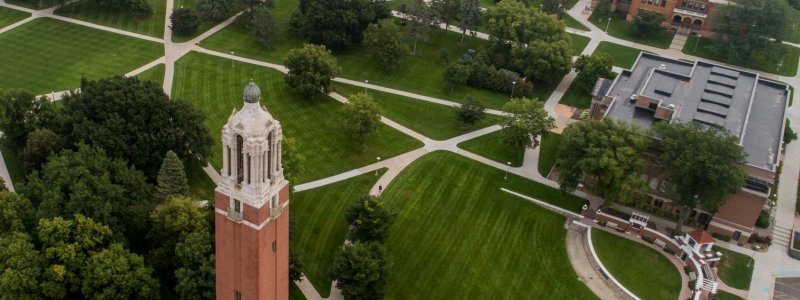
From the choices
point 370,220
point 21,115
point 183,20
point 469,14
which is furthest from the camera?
point 469,14

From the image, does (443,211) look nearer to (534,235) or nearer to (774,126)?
(534,235)

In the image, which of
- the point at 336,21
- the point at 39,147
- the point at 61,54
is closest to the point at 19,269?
the point at 39,147

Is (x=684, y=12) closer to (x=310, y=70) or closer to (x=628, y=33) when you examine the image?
(x=628, y=33)

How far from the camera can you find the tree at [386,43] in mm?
107750

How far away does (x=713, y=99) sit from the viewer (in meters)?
88.8

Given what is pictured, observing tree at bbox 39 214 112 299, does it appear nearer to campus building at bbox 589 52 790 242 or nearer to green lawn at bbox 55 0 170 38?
campus building at bbox 589 52 790 242

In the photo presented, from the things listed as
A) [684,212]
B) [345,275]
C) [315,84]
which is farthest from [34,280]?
[684,212]

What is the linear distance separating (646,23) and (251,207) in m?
105

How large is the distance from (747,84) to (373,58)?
56907mm

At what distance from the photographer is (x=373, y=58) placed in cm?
11412

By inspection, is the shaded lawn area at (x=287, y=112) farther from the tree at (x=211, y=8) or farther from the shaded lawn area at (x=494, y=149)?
the tree at (x=211, y=8)

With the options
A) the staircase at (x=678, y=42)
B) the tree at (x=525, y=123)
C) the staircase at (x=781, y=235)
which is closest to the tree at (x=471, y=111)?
the tree at (x=525, y=123)

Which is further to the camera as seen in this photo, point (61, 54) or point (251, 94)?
point (61, 54)

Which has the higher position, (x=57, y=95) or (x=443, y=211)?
(x=57, y=95)
